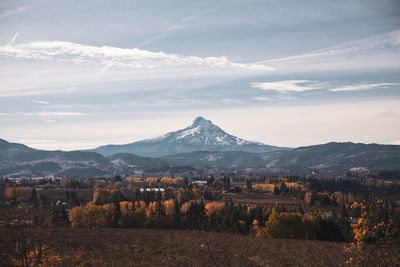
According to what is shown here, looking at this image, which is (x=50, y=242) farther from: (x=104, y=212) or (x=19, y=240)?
(x=104, y=212)

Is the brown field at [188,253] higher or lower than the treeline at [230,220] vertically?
higher

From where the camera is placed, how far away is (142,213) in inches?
4569

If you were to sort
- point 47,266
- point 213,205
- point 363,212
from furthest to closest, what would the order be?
point 213,205, point 47,266, point 363,212

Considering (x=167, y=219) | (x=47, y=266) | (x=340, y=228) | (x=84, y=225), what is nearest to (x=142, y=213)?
(x=167, y=219)

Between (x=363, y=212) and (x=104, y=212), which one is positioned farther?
(x=104, y=212)

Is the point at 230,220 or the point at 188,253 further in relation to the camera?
the point at 230,220

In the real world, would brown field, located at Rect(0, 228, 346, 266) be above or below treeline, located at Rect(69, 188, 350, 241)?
above

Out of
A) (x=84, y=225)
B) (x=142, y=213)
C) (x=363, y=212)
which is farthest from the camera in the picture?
(x=142, y=213)

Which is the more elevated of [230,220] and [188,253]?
[188,253]

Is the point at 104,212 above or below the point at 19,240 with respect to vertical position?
below

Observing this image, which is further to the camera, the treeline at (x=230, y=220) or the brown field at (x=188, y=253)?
the treeline at (x=230, y=220)

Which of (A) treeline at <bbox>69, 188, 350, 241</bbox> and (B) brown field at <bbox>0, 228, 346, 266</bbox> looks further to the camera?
(A) treeline at <bbox>69, 188, 350, 241</bbox>

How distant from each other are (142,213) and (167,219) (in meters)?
8.44

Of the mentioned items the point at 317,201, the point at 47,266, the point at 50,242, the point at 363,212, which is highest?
the point at 363,212
